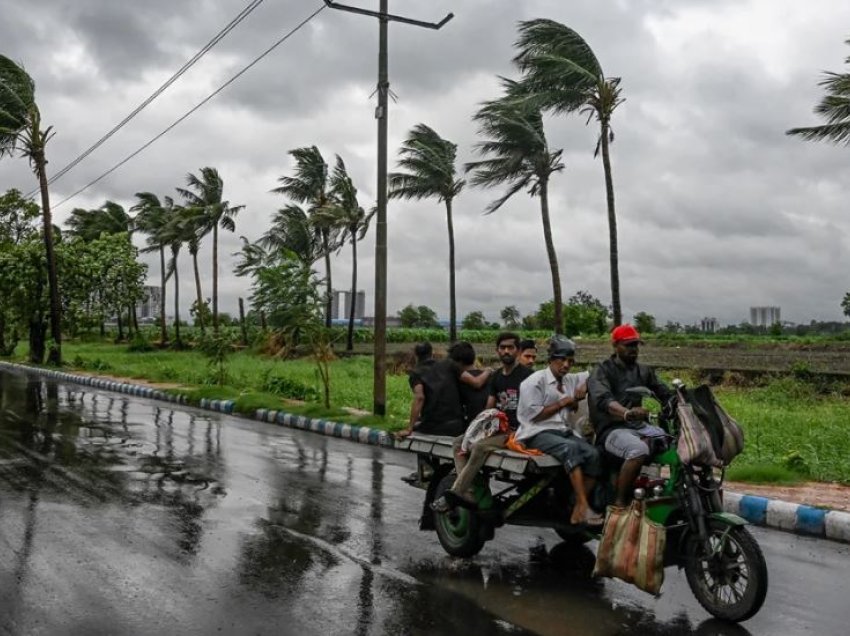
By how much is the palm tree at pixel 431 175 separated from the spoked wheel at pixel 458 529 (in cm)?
3099

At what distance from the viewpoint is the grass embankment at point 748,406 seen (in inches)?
394

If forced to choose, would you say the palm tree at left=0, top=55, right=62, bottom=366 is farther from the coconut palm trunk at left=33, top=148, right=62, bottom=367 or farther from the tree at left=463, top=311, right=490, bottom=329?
the tree at left=463, top=311, right=490, bottom=329

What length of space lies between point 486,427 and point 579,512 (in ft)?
3.19

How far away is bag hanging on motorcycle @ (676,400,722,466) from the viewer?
15.5 ft

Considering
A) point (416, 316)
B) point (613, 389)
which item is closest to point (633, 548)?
point (613, 389)

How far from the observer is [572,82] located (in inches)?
847

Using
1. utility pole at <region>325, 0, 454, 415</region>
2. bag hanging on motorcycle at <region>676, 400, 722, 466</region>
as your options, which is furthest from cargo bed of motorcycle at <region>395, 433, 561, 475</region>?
utility pole at <region>325, 0, 454, 415</region>

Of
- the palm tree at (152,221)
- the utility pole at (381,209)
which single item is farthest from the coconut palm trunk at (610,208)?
the palm tree at (152,221)

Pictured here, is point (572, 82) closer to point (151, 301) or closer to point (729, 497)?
point (729, 497)

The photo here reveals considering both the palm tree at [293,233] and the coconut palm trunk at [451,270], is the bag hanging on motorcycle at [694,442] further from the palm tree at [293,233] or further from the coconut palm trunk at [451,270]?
the palm tree at [293,233]

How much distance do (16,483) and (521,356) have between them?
5.80 m

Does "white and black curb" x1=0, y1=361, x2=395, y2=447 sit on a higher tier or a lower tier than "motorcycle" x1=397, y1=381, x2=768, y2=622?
lower

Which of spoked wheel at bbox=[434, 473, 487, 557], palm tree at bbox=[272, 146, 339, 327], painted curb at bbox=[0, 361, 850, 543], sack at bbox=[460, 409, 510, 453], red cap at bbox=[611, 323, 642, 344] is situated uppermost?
palm tree at bbox=[272, 146, 339, 327]

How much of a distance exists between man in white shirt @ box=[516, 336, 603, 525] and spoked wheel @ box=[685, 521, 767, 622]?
787 mm
